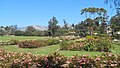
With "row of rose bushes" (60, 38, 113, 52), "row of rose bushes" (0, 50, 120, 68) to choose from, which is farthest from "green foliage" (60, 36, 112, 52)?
"row of rose bushes" (0, 50, 120, 68)

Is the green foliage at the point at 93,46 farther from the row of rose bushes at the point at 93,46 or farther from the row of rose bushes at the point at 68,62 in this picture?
the row of rose bushes at the point at 68,62

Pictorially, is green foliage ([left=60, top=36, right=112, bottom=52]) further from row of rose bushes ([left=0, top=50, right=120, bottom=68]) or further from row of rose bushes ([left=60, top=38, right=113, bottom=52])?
row of rose bushes ([left=0, top=50, right=120, bottom=68])

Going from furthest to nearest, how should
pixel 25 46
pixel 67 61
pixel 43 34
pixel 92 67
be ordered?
pixel 43 34 < pixel 25 46 < pixel 67 61 < pixel 92 67

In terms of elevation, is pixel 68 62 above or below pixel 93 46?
above

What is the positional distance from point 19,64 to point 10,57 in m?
1.46

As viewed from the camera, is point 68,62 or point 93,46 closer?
point 68,62

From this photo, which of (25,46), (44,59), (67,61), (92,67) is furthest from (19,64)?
(25,46)

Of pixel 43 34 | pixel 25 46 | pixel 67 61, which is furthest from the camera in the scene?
pixel 43 34

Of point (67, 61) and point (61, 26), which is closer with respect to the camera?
point (67, 61)

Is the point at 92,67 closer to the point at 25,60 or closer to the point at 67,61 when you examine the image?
the point at 67,61

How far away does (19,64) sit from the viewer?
721cm

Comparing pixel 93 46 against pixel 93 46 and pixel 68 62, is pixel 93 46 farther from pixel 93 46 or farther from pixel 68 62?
pixel 68 62

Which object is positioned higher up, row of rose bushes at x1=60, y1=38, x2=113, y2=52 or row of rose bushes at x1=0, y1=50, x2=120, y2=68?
row of rose bushes at x1=0, y1=50, x2=120, y2=68

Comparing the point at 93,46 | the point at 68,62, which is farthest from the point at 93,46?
the point at 68,62
